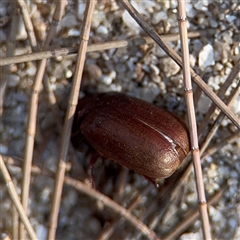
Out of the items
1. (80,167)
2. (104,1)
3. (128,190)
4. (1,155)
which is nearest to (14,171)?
(1,155)

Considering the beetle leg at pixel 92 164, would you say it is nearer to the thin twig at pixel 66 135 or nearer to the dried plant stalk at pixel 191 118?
the thin twig at pixel 66 135

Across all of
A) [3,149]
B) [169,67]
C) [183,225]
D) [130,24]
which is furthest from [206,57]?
[3,149]

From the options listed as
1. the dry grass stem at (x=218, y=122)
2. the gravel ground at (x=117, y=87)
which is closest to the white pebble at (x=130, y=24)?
the gravel ground at (x=117, y=87)

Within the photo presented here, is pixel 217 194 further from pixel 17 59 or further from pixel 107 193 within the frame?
pixel 17 59

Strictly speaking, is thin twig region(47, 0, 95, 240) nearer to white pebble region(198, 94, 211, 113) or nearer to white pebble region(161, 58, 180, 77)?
white pebble region(161, 58, 180, 77)

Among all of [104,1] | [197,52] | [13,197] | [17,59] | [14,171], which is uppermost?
[104,1]

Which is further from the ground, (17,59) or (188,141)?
(17,59)
